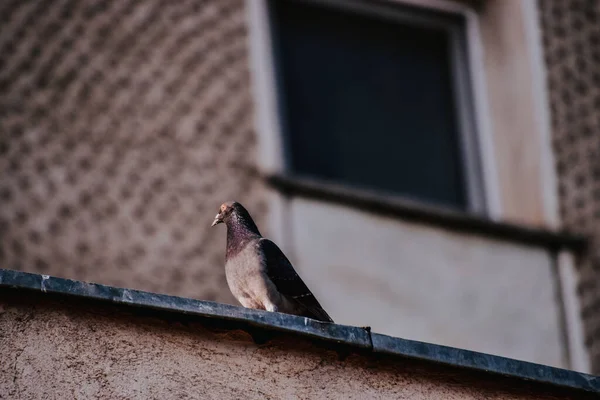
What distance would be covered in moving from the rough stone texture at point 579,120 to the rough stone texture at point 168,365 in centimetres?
496

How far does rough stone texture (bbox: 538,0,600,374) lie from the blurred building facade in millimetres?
13

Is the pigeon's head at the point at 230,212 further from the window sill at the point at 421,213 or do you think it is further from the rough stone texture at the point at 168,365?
the window sill at the point at 421,213

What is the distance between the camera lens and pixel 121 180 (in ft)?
29.7

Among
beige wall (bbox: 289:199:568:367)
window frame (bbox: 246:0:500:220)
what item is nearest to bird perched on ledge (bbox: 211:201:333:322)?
beige wall (bbox: 289:199:568:367)

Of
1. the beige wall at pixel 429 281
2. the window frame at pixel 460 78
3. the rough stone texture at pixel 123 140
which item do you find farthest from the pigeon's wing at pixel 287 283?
the window frame at pixel 460 78

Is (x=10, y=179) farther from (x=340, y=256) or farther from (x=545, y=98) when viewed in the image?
(x=545, y=98)

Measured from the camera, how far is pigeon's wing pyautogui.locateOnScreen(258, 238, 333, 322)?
5484 millimetres

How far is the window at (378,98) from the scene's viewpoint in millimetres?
10203

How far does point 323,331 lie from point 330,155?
215 inches

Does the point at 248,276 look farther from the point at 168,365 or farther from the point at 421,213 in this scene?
the point at 421,213

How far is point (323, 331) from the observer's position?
4.77 m

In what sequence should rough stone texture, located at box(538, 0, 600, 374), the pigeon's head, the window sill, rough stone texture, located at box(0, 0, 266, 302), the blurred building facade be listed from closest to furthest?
the pigeon's head → rough stone texture, located at box(0, 0, 266, 302) → the blurred building facade → the window sill → rough stone texture, located at box(538, 0, 600, 374)

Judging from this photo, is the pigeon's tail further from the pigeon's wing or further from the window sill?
the window sill

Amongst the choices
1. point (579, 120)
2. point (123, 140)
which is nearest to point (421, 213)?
point (579, 120)
